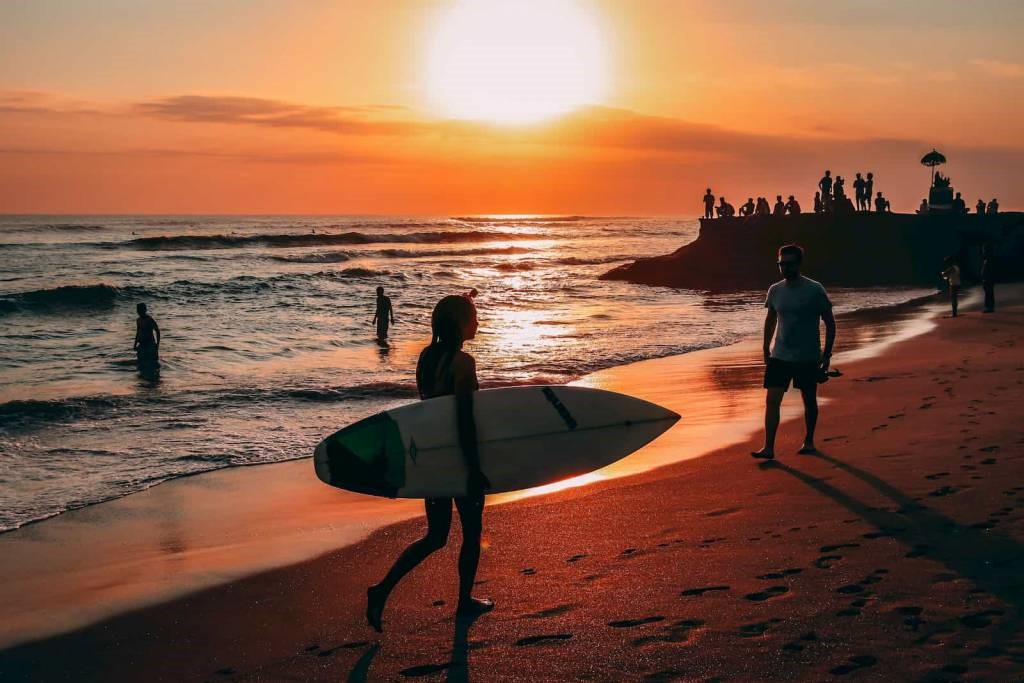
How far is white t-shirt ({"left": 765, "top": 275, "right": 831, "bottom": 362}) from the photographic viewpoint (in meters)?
7.83

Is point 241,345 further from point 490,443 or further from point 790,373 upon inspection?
point 490,443

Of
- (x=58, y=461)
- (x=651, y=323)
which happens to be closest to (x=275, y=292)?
(x=651, y=323)

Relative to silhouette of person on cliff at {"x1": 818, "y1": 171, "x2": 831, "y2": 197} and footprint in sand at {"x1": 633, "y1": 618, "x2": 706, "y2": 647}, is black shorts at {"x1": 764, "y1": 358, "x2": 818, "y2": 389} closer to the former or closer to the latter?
footprint in sand at {"x1": 633, "y1": 618, "x2": 706, "y2": 647}


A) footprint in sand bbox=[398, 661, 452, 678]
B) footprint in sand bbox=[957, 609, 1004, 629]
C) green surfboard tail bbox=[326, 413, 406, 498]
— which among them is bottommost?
footprint in sand bbox=[398, 661, 452, 678]

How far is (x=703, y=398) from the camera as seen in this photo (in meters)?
13.4

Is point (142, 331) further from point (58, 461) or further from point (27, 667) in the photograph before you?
point (27, 667)

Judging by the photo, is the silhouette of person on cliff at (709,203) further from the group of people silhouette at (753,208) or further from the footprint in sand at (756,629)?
the footprint in sand at (756,629)

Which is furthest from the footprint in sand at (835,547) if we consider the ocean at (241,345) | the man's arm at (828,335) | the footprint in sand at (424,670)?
the ocean at (241,345)

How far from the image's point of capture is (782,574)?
503 cm

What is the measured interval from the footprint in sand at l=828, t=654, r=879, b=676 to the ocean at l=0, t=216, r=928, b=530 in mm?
7570

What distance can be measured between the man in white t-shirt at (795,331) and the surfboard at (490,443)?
202 centimetres

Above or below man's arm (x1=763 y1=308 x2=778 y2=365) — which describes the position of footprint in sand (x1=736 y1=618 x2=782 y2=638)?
below

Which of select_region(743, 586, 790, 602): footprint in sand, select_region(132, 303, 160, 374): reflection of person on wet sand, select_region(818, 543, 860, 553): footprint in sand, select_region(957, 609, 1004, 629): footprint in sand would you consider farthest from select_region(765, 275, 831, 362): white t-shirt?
select_region(132, 303, 160, 374): reflection of person on wet sand

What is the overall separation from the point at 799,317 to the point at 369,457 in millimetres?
4205
